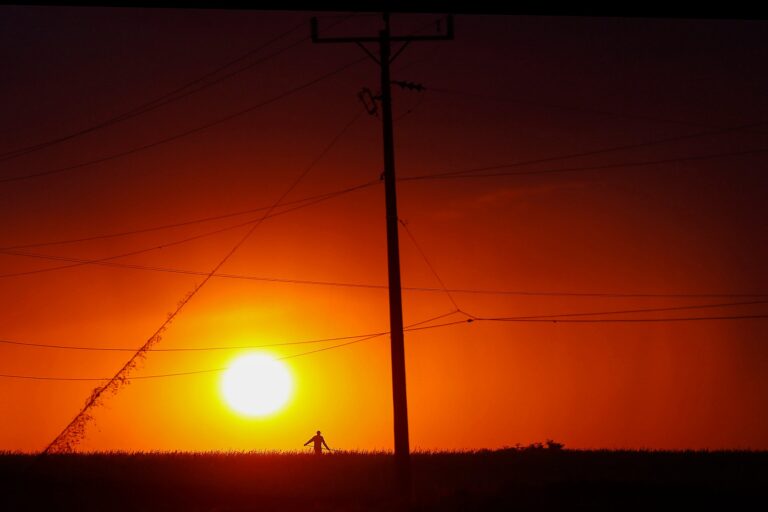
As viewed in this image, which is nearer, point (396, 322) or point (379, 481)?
point (396, 322)

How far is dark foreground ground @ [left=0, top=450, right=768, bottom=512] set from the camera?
23438 mm

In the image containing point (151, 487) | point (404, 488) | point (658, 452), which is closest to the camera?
point (404, 488)

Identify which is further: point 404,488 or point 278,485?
point 278,485

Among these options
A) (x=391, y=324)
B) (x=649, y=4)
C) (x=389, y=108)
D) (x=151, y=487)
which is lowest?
(x=649, y=4)

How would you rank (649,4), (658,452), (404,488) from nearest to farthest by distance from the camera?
(649,4)
(404,488)
(658,452)

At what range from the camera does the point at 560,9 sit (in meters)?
4.93

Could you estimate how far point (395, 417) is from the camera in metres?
24.3

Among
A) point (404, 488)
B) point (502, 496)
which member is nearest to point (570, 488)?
point (502, 496)

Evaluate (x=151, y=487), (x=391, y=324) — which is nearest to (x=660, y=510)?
(x=391, y=324)

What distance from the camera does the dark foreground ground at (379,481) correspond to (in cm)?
2344

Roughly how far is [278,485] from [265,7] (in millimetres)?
25589

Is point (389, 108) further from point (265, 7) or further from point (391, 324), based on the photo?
point (265, 7)

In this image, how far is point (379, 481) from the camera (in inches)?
1184

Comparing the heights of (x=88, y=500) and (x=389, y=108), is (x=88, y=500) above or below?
below
